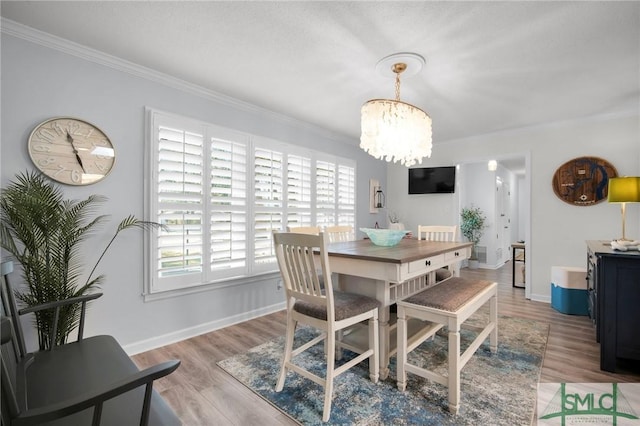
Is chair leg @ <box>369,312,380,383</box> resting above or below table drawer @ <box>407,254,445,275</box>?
below

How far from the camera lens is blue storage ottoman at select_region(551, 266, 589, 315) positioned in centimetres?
349

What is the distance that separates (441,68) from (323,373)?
2.62 m

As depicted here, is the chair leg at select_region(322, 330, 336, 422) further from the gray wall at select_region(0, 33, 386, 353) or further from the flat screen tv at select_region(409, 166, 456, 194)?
the flat screen tv at select_region(409, 166, 456, 194)

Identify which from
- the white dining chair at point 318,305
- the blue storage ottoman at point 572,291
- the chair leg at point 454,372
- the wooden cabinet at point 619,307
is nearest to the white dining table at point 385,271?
the white dining chair at point 318,305

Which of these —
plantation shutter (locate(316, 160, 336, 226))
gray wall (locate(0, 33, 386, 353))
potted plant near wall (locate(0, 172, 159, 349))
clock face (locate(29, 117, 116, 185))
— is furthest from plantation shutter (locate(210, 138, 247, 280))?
plantation shutter (locate(316, 160, 336, 226))

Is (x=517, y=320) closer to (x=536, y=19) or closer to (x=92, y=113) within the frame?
(x=536, y=19)

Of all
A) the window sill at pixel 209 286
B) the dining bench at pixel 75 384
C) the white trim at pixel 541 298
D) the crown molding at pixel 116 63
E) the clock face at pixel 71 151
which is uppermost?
the crown molding at pixel 116 63

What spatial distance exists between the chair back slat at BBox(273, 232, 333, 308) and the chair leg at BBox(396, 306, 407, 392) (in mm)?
556

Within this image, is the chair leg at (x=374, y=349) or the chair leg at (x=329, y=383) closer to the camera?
the chair leg at (x=329, y=383)

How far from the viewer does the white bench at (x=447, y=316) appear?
1.78m

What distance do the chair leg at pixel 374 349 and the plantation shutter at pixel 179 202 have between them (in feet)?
5.81

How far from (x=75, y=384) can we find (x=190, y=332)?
1.74 metres

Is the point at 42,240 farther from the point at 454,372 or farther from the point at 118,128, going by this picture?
the point at 454,372

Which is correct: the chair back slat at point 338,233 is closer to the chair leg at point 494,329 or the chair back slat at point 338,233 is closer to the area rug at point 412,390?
the area rug at point 412,390
